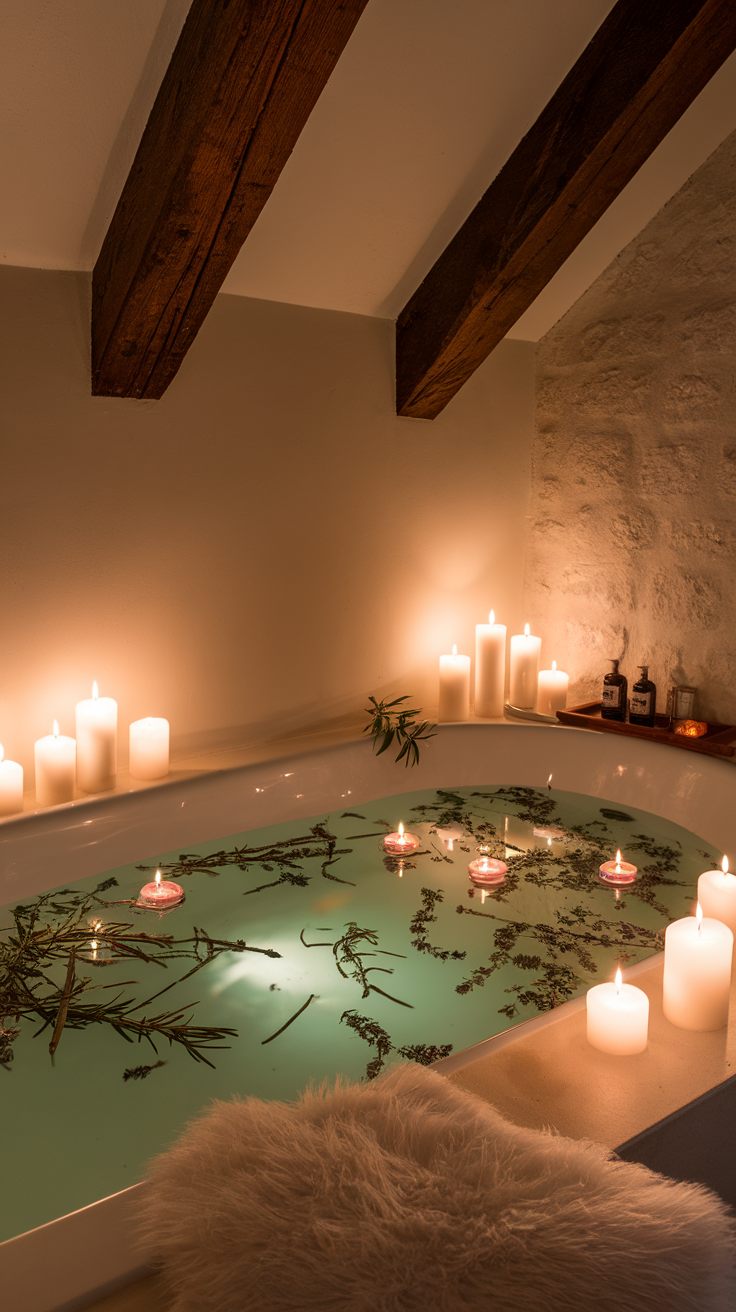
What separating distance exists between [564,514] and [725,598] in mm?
675

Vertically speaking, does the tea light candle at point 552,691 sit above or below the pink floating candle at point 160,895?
above

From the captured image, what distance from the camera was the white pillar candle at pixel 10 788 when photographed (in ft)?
6.38

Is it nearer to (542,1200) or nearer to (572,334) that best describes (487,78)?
(572,334)

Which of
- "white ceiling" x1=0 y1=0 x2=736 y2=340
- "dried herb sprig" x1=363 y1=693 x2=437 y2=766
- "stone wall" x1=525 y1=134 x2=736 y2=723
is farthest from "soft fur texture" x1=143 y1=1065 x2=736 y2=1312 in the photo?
"stone wall" x1=525 y1=134 x2=736 y2=723

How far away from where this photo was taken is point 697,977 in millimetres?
1161

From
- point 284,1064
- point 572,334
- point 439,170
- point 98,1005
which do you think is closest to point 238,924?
point 98,1005

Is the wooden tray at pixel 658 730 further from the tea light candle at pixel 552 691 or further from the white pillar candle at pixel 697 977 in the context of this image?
the white pillar candle at pixel 697 977

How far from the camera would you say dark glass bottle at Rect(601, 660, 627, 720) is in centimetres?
267

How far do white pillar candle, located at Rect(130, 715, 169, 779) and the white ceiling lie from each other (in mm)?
A: 1093

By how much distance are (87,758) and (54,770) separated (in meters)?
0.10

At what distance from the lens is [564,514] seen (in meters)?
3.05

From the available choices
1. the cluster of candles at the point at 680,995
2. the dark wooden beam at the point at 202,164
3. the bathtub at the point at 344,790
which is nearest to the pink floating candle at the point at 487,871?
the bathtub at the point at 344,790

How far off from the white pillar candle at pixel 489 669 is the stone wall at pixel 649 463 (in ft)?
1.12

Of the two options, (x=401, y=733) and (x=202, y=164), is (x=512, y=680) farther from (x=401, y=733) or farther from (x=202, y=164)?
(x=202, y=164)
